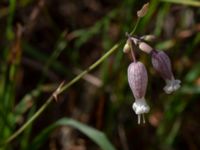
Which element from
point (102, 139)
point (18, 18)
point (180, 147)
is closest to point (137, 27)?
point (102, 139)

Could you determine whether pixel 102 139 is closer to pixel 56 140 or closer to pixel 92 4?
pixel 56 140

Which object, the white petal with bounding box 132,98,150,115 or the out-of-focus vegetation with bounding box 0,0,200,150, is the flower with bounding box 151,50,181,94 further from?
the out-of-focus vegetation with bounding box 0,0,200,150

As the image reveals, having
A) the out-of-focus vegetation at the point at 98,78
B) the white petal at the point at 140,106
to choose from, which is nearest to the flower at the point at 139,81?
the white petal at the point at 140,106

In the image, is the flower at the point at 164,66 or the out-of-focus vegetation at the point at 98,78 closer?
the flower at the point at 164,66

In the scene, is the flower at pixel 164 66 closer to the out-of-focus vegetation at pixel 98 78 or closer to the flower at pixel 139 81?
the flower at pixel 139 81

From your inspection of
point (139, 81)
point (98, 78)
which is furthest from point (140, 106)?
point (98, 78)

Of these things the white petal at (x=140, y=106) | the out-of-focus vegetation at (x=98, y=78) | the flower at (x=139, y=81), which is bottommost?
the out-of-focus vegetation at (x=98, y=78)

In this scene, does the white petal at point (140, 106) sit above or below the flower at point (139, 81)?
below
